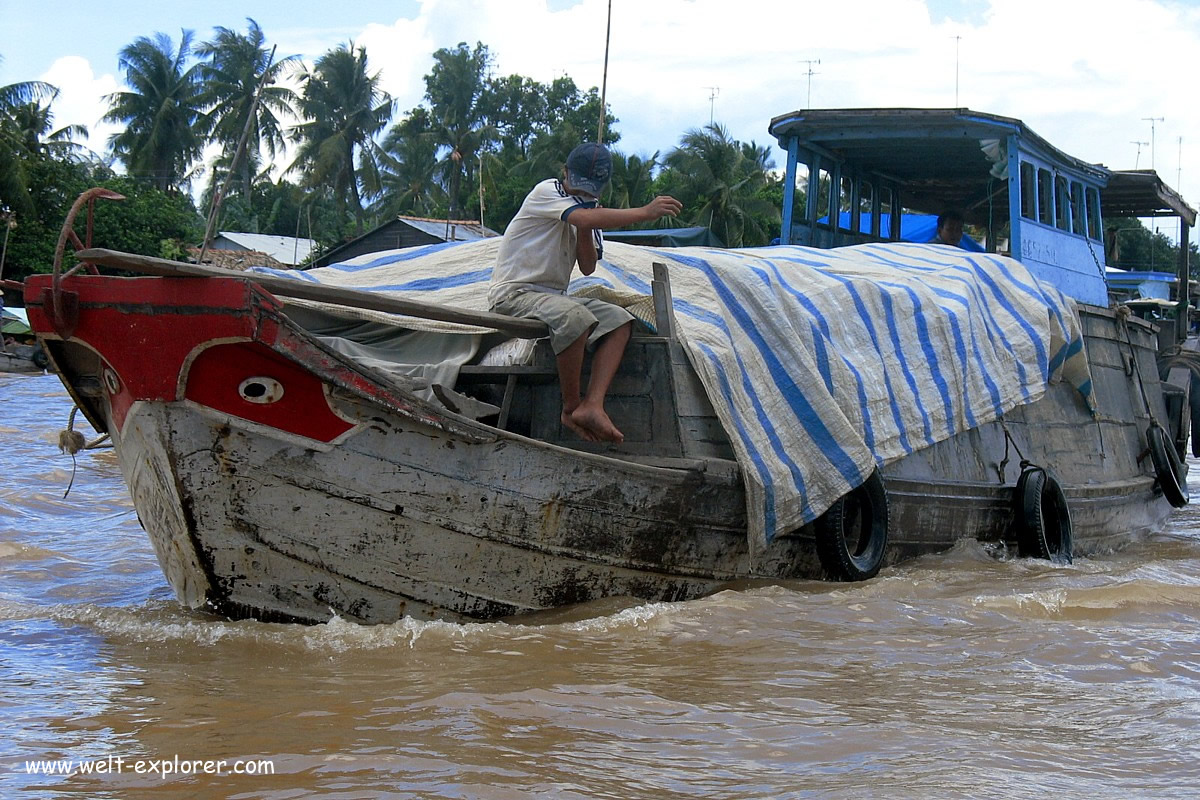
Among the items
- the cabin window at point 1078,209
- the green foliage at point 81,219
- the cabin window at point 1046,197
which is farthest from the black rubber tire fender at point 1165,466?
the green foliage at point 81,219

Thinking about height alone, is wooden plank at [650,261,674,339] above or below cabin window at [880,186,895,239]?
below

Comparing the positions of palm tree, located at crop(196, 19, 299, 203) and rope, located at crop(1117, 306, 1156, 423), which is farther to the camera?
palm tree, located at crop(196, 19, 299, 203)

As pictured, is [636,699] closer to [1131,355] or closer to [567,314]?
[567,314]

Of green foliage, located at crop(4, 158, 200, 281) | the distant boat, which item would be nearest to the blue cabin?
green foliage, located at crop(4, 158, 200, 281)

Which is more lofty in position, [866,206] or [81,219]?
[81,219]

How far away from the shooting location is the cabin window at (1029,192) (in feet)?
24.7

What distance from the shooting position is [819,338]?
498cm

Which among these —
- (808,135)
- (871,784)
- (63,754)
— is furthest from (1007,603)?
(808,135)

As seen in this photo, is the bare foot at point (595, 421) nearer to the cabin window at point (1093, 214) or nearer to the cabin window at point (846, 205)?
the cabin window at point (846, 205)

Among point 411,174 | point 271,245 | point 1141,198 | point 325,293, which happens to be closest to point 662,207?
point 325,293

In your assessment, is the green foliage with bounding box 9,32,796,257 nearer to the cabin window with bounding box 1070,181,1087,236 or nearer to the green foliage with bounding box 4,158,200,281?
the green foliage with bounding box 4,158,200,281

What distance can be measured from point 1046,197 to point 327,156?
33.1 metres

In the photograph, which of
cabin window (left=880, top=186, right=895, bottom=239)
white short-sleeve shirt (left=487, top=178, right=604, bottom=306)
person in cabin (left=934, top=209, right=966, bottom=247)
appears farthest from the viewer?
cabin window (left=880, top=186, right=895, bottom=239)

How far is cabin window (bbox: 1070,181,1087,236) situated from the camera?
8.45 m
